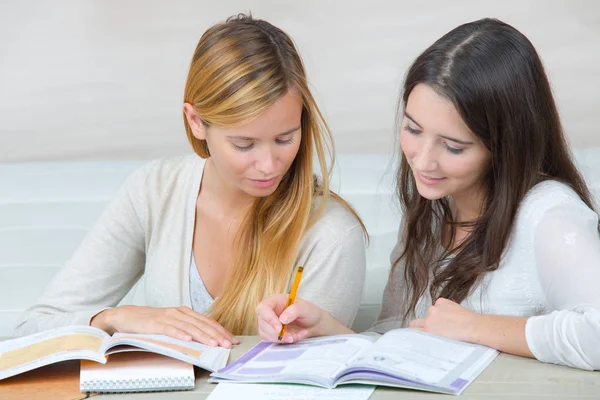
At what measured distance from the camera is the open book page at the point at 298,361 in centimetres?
165

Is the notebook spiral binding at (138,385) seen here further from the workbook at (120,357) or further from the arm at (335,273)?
the arm at (335,273)

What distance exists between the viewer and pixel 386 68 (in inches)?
195

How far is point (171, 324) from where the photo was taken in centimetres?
190

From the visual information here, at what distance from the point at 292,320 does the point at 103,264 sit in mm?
636

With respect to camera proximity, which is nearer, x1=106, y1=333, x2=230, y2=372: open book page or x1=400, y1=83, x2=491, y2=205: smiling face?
x1=106, y1=333, x2=230, y2=372: open book page

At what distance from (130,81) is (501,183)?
3320 millimetres

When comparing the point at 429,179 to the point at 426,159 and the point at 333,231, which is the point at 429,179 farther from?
the point at 333,231

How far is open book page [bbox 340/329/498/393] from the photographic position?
1612mm

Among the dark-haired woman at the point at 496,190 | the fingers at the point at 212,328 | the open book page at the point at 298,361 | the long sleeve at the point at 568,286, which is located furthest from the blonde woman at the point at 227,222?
the long sleeve at the point at 568,286

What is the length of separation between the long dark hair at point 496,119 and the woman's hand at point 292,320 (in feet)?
0.98

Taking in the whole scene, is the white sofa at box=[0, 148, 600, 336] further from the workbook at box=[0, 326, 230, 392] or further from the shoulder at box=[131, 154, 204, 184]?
the workbook at box=[0, 326, 230, 392]

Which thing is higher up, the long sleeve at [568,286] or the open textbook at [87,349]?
the long sleeve at [568,286]

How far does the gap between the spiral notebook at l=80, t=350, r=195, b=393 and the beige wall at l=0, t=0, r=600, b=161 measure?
2991mm

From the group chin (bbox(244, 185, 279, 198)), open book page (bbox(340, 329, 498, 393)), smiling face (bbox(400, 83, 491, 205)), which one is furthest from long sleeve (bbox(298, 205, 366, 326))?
open book page (bbox(340, 329, 498, 393))
